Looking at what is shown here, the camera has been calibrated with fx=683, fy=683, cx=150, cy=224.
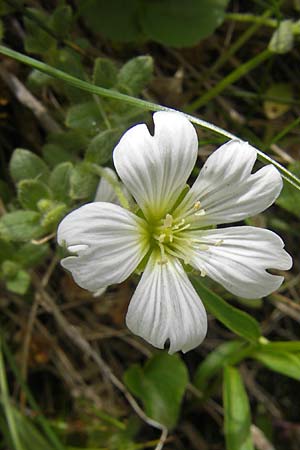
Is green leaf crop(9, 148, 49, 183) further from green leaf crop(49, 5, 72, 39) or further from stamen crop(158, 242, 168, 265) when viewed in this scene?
stamen crop(158, 242, 168, 265)

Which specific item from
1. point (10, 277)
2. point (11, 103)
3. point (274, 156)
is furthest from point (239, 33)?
point (10, 277)

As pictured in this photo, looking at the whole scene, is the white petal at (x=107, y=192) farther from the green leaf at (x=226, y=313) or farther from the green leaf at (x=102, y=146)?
the green leaf at (x=226, y=313)

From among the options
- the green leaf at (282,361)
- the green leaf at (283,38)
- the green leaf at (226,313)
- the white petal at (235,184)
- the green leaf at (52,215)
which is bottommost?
the green leaf at (282,361)

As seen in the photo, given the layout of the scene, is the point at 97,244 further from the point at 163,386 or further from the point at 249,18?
the point at 249,18

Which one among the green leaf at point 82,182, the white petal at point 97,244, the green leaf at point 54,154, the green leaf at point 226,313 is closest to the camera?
the white petal at point 97,244

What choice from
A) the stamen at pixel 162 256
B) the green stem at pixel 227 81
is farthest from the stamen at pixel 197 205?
the green stem at pixel 227 81

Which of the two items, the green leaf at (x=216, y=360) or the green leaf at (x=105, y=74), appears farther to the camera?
the green leaf at (x=216, y=360)
